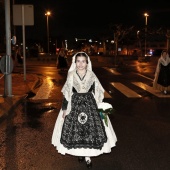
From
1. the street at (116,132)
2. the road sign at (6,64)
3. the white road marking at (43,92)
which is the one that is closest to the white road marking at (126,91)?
the street at (116,132)

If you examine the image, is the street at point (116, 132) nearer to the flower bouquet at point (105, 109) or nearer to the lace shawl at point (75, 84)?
the flower bouquet at point (105, 109)

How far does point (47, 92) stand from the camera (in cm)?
1517

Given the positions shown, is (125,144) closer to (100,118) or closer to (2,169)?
(100,118)

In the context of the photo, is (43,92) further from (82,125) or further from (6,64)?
(82,125)

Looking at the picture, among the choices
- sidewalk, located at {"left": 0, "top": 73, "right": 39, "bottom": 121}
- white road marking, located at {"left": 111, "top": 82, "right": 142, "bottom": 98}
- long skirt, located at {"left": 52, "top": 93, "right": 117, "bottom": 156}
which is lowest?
white road marking, located at {"left": 111, "top": 82, "right": 142, "bottom": 98}

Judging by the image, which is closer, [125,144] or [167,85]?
[125,144]

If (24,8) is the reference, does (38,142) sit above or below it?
below

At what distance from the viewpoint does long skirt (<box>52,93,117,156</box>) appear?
5586 millimetres

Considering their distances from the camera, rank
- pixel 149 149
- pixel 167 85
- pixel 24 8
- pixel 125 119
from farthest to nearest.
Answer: pixel 24 8, pixel 167 85, pixel 125 119, pixel 149 149

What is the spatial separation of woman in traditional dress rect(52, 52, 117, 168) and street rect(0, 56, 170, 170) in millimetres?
374

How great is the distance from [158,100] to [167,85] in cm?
172

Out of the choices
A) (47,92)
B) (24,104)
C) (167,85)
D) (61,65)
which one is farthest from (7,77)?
(61,65)
